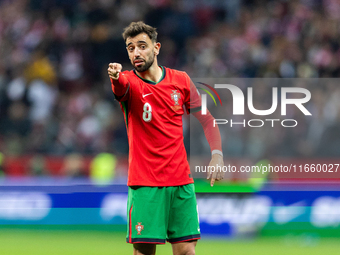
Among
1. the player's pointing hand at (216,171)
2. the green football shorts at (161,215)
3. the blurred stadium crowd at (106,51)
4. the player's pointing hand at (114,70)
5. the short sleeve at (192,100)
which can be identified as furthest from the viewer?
the blurred stadium crowd at (106,51)

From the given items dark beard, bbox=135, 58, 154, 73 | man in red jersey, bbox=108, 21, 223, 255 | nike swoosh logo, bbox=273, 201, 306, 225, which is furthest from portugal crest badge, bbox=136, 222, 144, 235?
nike swoosh logo, bbox=273, 201, 306, 225

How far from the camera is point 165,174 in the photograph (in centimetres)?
404

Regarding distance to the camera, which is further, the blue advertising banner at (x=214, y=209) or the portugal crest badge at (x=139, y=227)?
the blue advertising banner at (x=214, y=209)

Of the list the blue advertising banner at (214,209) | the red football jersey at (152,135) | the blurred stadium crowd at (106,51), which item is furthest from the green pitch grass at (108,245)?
the red football jersey at (152,135)

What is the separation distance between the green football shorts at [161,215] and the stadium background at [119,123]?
3.12 m

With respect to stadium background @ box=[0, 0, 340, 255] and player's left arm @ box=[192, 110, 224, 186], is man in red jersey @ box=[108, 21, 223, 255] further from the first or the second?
stadium background @ box=[0, 0, 340, 255]

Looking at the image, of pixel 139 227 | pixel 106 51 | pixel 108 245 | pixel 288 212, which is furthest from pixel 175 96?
pixel 106 51

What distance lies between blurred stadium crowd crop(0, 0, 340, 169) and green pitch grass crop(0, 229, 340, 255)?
2745 millimetres

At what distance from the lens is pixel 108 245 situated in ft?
24.2

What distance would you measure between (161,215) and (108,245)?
11.7 feet

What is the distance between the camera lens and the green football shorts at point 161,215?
3980 mm

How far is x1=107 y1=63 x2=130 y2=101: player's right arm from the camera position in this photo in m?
3.73

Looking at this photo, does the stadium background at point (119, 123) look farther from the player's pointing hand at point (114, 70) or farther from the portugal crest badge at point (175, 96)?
the player's pointing hand at point (114, 70)

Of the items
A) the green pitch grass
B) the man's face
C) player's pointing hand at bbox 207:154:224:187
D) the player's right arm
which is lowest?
the green pitch grass
